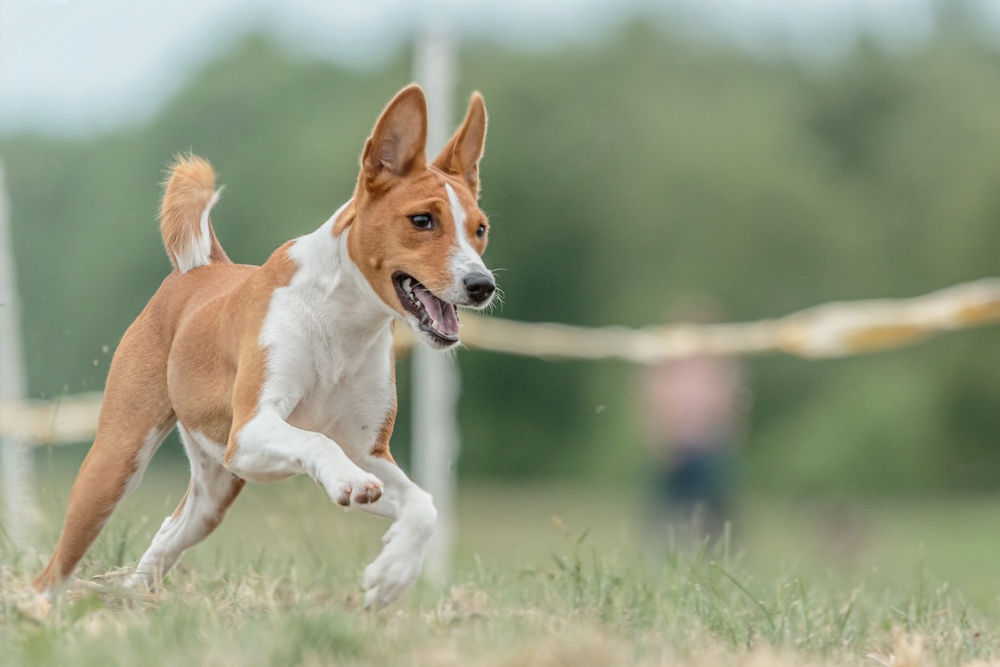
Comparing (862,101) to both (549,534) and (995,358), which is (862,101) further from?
(549,534)

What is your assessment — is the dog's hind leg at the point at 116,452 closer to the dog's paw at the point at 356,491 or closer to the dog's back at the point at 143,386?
the dog's back at the point at 143,386

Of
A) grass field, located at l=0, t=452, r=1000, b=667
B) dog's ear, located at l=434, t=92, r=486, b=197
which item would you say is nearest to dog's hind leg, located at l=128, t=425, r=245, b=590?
grass field, located at l=0, t=452, r=1000, b=667

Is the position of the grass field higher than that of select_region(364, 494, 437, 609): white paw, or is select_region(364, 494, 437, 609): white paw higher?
select_region(364, 494, 437, 609): white paw

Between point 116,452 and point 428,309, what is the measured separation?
0.98 meters

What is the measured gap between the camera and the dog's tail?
13.7ft

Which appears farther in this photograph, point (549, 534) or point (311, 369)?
point (549, 534)

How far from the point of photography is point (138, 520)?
15.2ft

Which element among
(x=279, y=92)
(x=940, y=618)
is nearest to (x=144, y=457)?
(x=940, y=618)

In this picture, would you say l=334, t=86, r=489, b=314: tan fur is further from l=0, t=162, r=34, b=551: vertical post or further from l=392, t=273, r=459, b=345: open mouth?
l=0, t=162, r=34, b=551: vertical post

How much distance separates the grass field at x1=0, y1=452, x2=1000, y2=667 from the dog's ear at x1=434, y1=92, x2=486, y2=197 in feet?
3.65

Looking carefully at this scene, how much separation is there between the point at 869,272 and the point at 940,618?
2460 centimetres

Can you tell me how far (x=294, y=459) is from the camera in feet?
11.6

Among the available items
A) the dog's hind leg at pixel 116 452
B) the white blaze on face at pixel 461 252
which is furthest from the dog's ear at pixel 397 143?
the dog's hind leg at pixel 116 452

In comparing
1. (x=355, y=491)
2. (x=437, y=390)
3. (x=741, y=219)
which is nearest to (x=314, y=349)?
(x=355, y=491)
